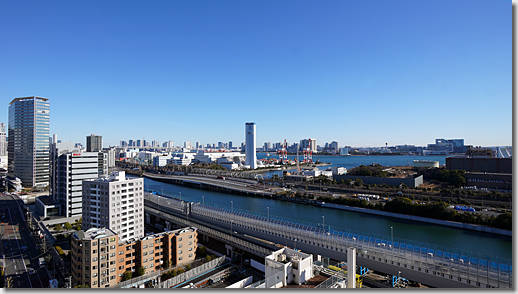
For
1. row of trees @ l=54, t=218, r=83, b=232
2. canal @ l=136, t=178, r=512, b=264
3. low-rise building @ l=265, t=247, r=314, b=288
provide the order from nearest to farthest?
low-rise building @ l=265, t=247, r=314, b=288 → canal @ l=136, t=178, r=512, b=264 → row of trees @ l=54, t=218, r=83, b=232

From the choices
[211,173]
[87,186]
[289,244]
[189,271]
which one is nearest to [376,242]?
[289,244]

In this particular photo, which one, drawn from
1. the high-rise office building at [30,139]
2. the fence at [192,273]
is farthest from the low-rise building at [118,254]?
the high-rise office building at [30,139]

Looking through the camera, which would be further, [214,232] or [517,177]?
[214,232]

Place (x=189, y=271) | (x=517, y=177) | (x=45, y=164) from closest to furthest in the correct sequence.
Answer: (x=517, y=177)
(x=189, y=271)
(x=45, y=164)

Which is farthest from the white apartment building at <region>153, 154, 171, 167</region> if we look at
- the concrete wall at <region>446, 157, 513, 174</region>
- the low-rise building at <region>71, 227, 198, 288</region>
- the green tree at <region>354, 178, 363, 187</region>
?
the low-rise building at <region>71, 227, 198, 288</region>

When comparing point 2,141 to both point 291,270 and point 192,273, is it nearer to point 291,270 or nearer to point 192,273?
point 192,273

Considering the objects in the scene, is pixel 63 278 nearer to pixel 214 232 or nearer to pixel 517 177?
pixel 214 232

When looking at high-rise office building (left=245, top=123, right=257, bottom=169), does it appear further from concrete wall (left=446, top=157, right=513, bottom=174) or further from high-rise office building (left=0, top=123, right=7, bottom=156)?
high-rise office building (left=0, top=123, right=7, bottom=156)
